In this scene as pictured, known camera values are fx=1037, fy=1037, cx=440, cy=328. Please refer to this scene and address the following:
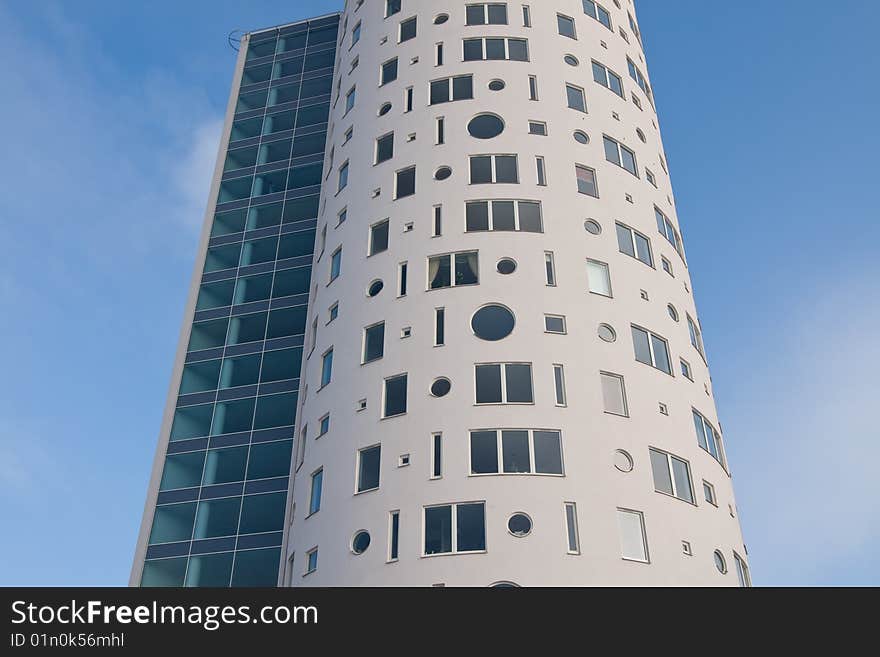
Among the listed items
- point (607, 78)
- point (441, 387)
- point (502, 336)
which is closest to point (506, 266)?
point (502, 336)

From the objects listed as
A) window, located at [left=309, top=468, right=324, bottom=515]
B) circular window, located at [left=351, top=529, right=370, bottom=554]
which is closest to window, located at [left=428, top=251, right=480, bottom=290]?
window, located at [left=309, top=468, right=324, bottom=515]

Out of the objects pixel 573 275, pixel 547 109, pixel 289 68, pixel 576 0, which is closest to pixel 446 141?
pixel 547 109

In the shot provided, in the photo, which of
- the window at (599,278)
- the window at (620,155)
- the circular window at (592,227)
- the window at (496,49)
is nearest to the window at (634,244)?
the circular window at (592,227)

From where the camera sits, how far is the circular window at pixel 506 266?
114 feet

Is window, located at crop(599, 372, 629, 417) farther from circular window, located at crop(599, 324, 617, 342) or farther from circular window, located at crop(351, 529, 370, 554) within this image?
circular window, located at crop(351, 529, 370, 554)

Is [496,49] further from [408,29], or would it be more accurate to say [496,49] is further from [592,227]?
[592,227]

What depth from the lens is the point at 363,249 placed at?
37625 mm

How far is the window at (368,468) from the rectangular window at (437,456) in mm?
1817

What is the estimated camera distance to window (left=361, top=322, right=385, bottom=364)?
113 feet

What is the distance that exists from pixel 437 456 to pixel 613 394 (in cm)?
607

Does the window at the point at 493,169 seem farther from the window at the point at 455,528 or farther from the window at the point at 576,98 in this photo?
the window at the point at 455,528

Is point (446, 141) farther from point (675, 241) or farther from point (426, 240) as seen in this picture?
point (675, 241)

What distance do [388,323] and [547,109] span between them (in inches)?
436

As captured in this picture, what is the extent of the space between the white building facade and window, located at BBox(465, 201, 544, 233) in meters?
0.07
